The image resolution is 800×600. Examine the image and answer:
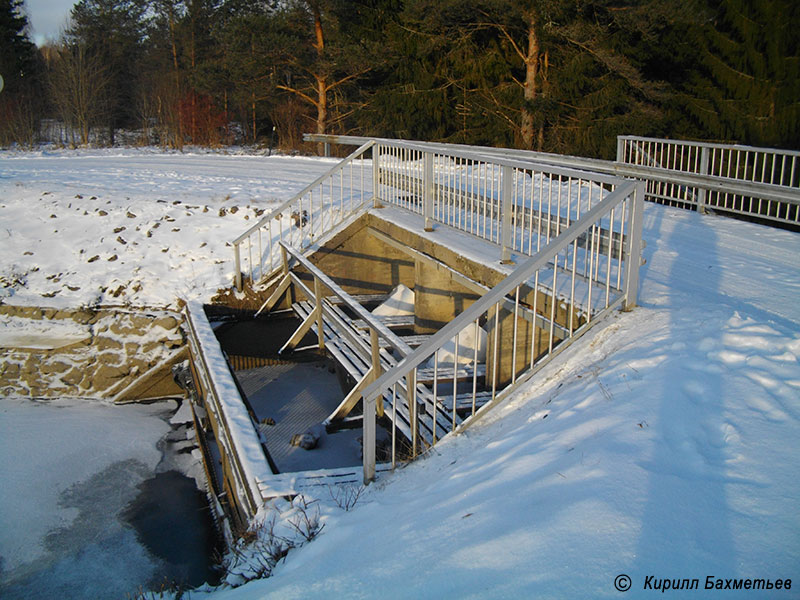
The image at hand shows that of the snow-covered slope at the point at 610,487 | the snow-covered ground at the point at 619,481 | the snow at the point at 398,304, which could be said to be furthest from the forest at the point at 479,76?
the snow-covered slope at the point at 610,487

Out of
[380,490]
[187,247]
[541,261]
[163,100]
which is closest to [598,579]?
[380,490]

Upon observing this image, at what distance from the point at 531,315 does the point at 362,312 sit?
105 inches

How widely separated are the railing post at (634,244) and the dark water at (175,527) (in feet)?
16.2

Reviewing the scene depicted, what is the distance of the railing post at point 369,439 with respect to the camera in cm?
478

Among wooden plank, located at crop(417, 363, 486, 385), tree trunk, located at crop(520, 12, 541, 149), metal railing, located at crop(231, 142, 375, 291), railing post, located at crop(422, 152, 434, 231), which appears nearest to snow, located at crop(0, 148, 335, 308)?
metal railing, located at crop(231, 142, 375, 291)

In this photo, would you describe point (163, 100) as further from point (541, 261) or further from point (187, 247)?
point (541, 261)

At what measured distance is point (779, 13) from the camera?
67.7ft

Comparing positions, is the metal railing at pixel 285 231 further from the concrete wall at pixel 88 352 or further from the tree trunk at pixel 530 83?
the tree trunk at pixel 530 83

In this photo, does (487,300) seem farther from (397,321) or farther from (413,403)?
(397,321)

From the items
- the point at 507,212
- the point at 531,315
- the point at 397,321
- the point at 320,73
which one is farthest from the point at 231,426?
the point at 320,73

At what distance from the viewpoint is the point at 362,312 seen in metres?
8.29

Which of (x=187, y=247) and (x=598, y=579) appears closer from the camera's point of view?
(x=598, y=579)

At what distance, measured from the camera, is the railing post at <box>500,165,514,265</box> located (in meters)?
7.08

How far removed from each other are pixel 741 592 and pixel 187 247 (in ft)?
41.0
